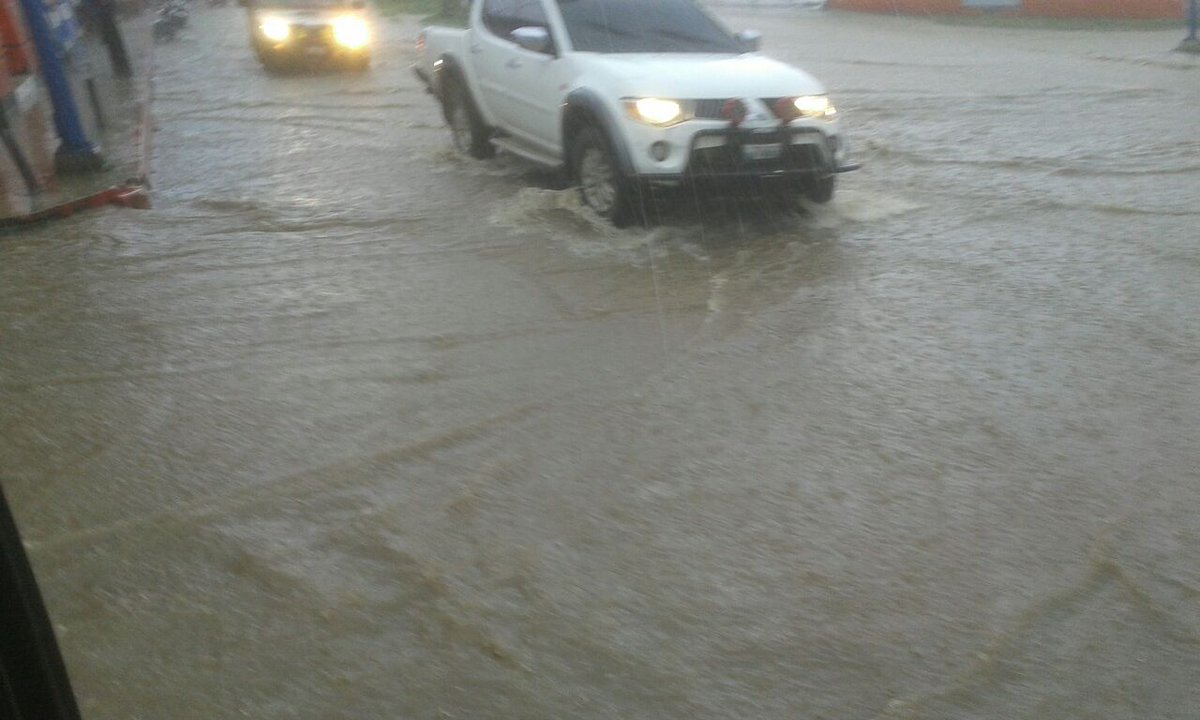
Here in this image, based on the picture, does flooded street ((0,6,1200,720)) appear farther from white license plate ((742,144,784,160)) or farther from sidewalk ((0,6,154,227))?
white license plate ((742,144,784,160))

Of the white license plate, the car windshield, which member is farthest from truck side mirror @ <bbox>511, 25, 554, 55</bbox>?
the white license plate

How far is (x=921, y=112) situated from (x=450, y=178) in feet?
20.3

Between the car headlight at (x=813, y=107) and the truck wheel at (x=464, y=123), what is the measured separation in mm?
3594

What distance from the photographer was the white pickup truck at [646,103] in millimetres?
7801

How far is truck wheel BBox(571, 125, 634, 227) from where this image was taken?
8109mm

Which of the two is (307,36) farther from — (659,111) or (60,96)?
(659,111)

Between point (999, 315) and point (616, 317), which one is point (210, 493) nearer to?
point (616, 317)

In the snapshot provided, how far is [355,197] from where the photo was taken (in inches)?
398

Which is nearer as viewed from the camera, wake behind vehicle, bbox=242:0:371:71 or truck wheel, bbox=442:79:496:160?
truck wheel, bbox=442:79:496:160

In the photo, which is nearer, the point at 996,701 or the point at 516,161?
the point at 996,701

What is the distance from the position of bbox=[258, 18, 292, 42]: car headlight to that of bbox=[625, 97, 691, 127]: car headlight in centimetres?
1328

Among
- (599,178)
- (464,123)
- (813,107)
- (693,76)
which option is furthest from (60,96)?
(813,107)

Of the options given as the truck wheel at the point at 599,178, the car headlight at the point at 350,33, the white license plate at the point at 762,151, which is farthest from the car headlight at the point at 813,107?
the car headlight at the point at 350,33

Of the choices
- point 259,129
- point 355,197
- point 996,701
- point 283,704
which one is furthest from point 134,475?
point 259,129
